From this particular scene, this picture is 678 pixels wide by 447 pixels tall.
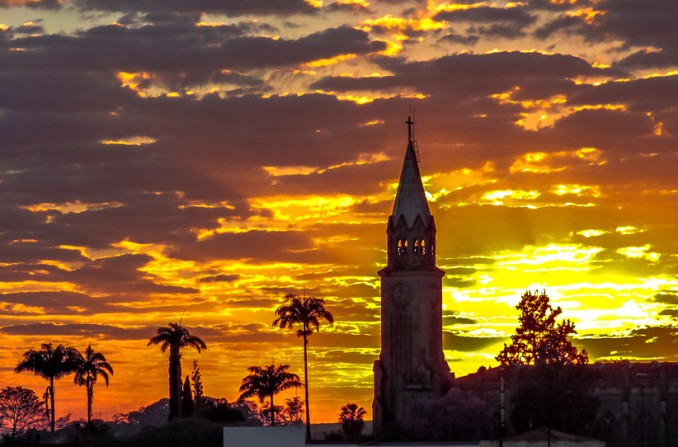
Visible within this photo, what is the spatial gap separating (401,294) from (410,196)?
11.0 metres

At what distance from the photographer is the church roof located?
179250 millimetres

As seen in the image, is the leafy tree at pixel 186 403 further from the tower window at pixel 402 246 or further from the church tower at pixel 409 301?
the tower window at pixel 402 246

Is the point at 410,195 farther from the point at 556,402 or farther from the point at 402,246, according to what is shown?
the point at 556,402

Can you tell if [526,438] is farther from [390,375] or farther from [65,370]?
[65,370]

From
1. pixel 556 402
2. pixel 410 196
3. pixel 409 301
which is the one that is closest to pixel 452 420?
pixel 556 402

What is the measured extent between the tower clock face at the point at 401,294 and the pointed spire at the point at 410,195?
6.72 meters

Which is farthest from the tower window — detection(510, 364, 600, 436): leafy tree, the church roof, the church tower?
detection(510, 364, 600, 436): leafy tree

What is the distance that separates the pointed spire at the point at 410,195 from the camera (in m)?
179

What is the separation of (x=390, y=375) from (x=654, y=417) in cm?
2880

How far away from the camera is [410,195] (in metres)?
181

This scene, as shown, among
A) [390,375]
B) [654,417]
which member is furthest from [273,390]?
[654,417]

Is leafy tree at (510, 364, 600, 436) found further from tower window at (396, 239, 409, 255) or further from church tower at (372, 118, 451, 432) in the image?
tower window at (396, 239, 409, 255)

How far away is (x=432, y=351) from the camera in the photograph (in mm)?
177625

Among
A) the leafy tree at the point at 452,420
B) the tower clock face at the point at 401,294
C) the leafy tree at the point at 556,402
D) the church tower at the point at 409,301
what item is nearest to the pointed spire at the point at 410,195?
the church tower at the point at 409,301
